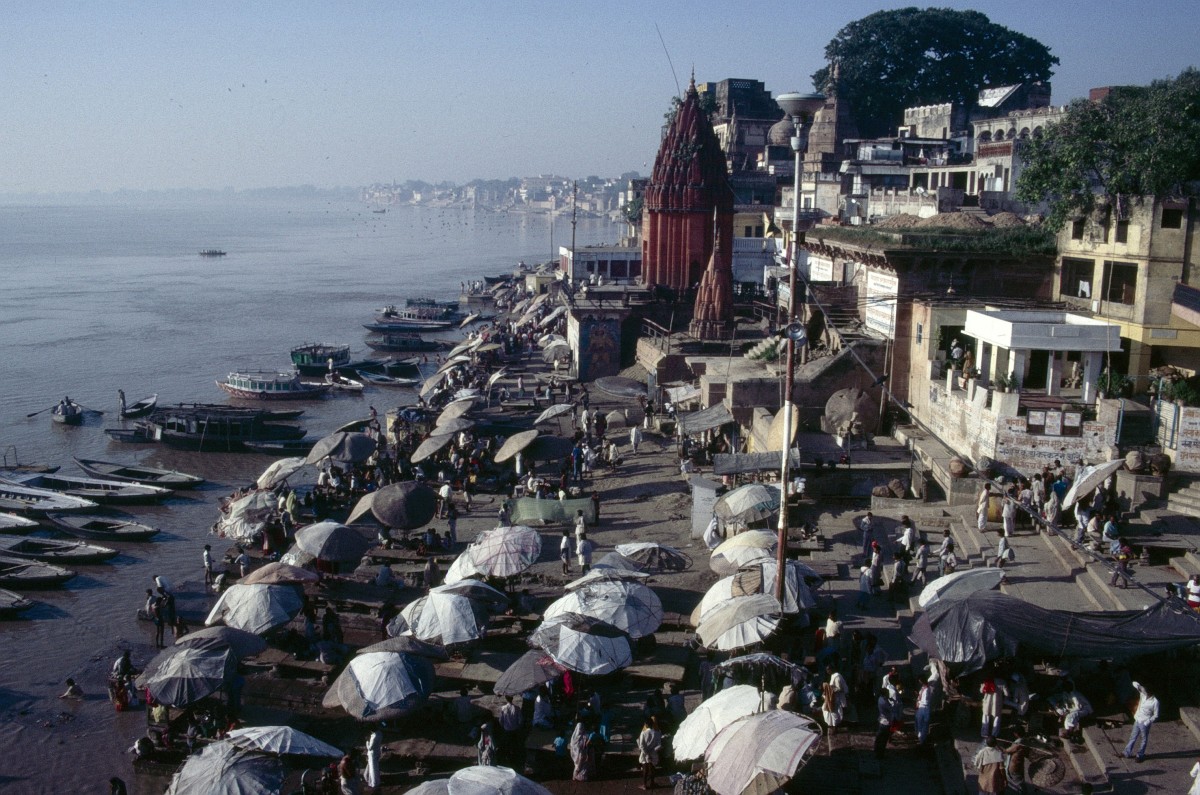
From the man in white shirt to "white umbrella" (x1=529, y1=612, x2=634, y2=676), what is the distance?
5.12 metres

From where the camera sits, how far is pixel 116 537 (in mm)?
21125

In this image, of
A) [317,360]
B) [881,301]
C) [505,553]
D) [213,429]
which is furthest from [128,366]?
[505,553]

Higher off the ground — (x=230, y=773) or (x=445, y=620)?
(x=445, y=620)

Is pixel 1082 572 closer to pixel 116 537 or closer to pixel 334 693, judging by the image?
pixel 334 693

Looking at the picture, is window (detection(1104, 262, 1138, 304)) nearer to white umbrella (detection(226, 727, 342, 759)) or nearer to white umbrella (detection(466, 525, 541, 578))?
white umbrella (detection(466, 525, 541, 578))

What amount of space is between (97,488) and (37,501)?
5.35 feet

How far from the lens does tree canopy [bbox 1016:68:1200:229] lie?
57.2 ft

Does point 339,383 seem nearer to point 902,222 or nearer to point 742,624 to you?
point 902,222

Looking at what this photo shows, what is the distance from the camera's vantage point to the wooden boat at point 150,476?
82.3 ft

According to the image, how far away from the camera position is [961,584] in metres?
12.1

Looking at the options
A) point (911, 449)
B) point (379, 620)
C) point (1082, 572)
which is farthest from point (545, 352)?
point (1082, 572)

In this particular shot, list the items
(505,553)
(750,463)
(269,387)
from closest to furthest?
1. (505,553)
2. (750,463)
3. (269,387)

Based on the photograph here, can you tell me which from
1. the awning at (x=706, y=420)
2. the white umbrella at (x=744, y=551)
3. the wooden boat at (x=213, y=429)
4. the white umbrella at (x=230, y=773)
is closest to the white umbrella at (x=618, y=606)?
the white umbrella at (x=744, y=551)

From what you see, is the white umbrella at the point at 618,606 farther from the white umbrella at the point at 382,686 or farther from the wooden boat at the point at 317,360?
the wooden boat at the point at 317,360
